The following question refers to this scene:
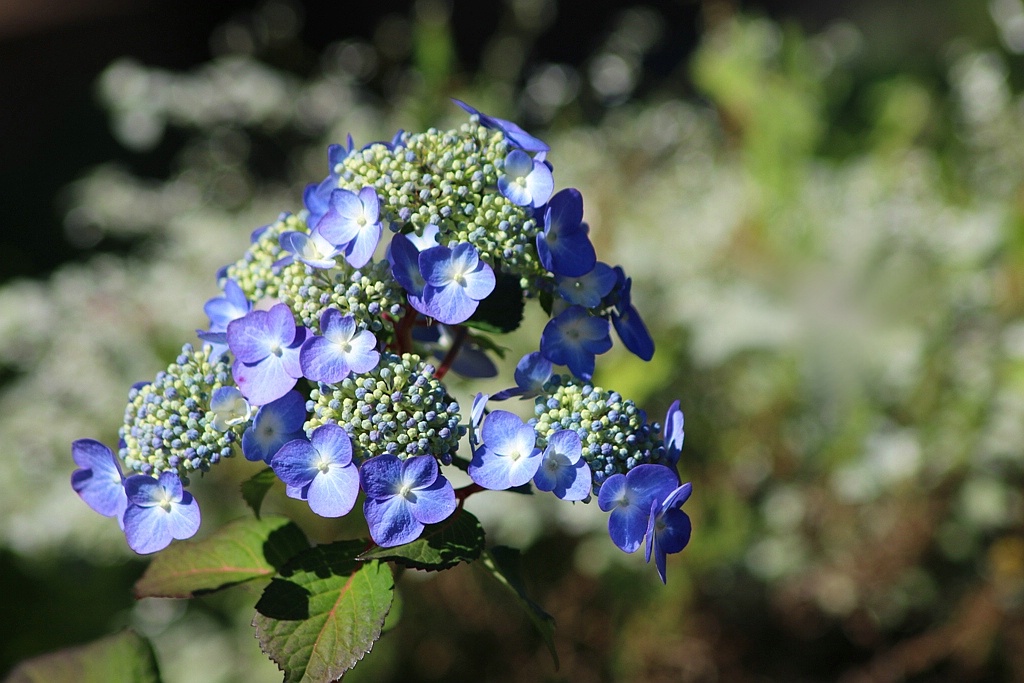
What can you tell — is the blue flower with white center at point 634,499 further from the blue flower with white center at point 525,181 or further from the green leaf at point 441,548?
the blue flower with white center at point 525,181

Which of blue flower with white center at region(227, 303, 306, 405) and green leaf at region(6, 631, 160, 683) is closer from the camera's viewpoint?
blue flower with white center at region(227, 303, 306, 405)

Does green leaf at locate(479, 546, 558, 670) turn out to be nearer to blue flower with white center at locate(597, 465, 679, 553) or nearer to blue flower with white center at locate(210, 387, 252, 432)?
blue flower with white center at locate(597, 465, 679, 553)

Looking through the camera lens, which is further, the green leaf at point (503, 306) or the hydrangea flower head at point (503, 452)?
the green leaf at point (503, 306)

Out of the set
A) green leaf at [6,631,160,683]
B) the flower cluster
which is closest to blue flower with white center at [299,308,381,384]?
the flower cluster

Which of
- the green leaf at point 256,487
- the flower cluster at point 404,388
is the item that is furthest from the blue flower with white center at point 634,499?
the green leaf at point 256,487

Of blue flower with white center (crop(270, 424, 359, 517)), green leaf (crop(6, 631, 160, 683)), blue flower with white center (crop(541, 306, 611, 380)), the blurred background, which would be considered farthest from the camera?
the blurred background

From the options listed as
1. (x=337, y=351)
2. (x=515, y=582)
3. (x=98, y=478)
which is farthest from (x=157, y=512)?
(x=515, y=582)
